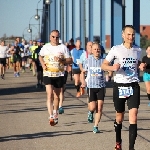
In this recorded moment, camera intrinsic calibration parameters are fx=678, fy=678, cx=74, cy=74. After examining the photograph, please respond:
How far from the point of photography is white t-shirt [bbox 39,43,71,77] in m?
12.9

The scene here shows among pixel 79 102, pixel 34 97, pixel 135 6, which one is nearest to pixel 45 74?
pixel 79 102

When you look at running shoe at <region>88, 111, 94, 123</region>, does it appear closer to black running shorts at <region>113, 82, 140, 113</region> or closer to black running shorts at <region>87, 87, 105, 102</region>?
black running shorts at <region>87, 87, 105, 102</region>

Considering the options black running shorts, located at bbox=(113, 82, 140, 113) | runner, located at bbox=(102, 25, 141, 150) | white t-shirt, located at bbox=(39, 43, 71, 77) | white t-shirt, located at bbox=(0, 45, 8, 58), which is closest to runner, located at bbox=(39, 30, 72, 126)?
white t-shirt, located at bbox=(39, 43, 71, 77)

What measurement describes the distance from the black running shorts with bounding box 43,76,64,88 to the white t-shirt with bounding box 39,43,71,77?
71 millimetres

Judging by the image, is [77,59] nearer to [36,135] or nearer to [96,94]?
[96,94]

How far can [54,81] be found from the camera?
43.2 ft

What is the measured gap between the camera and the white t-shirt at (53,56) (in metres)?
12.9

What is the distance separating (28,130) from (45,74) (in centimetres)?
153

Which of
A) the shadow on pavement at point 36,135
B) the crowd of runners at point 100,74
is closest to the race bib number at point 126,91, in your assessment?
the crowd of runners at point 100,74

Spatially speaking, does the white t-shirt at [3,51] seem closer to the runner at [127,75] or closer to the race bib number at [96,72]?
the race bib number at [96,72]

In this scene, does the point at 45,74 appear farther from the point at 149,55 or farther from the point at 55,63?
the point at 149,55

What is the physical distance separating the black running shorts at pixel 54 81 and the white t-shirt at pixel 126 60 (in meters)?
3.96

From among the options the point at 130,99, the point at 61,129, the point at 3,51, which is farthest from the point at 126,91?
the point at 3,51

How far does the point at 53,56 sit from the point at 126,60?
154 inches
